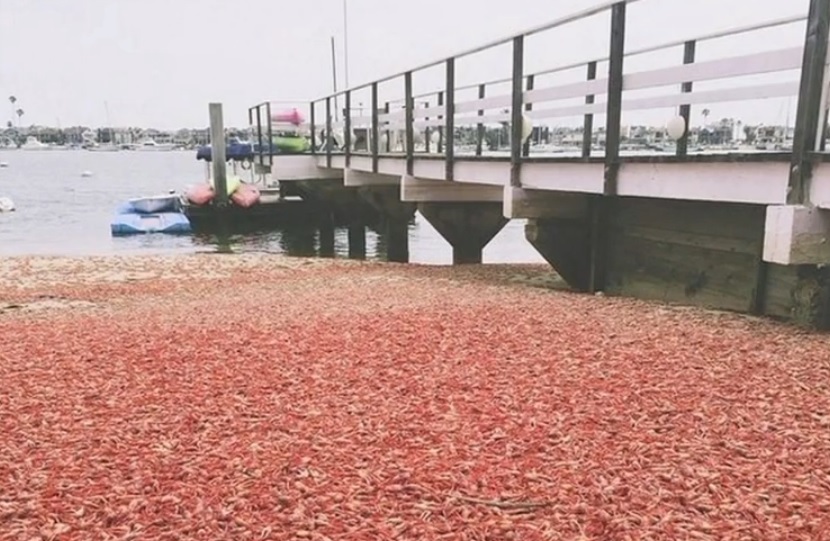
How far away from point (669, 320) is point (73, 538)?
14.4 ft

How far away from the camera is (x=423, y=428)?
312 centimetres

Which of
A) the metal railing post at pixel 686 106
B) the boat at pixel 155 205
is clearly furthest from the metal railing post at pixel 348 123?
the boat at pixel 155 205

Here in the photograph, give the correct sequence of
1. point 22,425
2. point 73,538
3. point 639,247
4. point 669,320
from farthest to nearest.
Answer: point 639,247 < point 669,320 < point 22,425 < point 73,538

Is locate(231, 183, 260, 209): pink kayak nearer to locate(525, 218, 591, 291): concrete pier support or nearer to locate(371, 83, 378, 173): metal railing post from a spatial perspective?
locate(371, 83, 378, 173): metal railing post

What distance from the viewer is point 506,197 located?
816 centimetres

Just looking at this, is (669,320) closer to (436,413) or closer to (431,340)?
(431,340)

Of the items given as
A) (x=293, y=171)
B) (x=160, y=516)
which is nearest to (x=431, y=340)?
(x=160, y=516)

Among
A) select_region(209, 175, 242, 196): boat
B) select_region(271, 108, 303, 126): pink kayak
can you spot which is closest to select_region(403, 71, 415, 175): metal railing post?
select_region(209, 175, 242, 196): boat

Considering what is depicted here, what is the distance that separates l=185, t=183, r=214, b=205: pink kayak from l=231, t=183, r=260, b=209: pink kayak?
817 mm

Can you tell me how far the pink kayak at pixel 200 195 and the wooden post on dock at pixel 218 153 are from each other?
35 centimetres

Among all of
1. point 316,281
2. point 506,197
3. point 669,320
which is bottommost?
point 316,281

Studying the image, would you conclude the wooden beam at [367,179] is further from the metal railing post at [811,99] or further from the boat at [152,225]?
the metal railing post at [811,99]

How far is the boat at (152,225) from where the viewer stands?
74.5 ft

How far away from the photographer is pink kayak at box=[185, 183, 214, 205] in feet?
75.5
